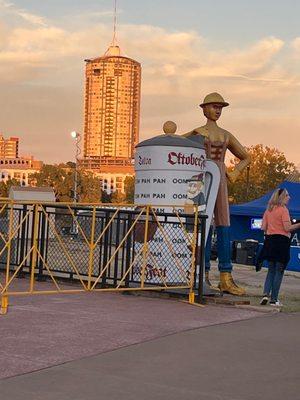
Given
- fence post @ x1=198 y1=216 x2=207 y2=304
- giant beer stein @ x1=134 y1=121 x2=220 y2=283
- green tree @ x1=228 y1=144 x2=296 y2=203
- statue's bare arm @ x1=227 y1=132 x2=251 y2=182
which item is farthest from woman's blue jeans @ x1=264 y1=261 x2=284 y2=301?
→ green tree @ x1=228 y1=144 x2=296 y2=203

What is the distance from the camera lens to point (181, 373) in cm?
634

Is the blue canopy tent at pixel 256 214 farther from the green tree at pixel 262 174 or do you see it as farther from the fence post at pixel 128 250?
the green tree at pixel 262 174

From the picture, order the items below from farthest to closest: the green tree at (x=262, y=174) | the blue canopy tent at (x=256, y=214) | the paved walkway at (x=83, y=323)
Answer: the green tree at (x=262, y=174)
the blue canopy tent at (x=256, y=214)
the paved walkway at (x=83, y=323)

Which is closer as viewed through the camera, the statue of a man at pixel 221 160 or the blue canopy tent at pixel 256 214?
the statue of a man at pixel 221 160

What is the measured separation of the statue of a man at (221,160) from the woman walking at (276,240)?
1082mm

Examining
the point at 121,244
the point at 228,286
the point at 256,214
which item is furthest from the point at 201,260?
the point at 256,214

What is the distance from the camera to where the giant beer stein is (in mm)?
11656

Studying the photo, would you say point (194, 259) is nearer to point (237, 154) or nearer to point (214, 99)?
point (237, 154)

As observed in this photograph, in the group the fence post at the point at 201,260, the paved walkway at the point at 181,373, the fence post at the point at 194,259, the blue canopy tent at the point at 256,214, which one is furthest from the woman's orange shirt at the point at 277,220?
the blue canopy tent at the point at 256,214

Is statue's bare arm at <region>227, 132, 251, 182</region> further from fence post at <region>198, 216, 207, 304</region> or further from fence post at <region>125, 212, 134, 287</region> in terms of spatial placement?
fence post at <region>125, 212, 134, 287</region>

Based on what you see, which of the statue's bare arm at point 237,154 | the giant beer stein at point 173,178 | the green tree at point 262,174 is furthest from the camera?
the green tree at point 262,174

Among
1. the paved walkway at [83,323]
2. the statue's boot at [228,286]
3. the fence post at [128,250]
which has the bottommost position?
the paved walkway at [83,323]

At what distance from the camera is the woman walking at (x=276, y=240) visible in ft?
36.0

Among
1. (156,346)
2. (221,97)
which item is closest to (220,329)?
(156,346)
